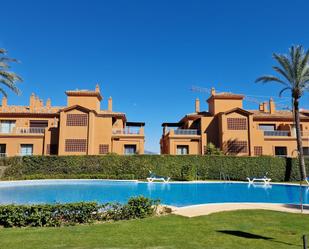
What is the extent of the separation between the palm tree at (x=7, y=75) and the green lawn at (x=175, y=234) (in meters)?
15.4

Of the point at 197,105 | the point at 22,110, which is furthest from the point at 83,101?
the point at 197,105

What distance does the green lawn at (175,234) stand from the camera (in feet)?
19.6

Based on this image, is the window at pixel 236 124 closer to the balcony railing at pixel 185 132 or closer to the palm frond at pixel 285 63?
the balcony railing at pixel 185 132

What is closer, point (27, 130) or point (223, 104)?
point (27, 130)

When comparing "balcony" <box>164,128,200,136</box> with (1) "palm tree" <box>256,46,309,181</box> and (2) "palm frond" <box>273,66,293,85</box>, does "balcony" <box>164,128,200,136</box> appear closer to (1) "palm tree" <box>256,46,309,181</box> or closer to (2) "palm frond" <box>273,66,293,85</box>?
(1) "palm tree" <box>256,46,309,181</box>

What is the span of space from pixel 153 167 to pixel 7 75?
1556 centimetres

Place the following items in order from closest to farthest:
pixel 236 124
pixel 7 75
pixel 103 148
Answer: pixel 7 75 → pixel 103 148 → pixel 236 124

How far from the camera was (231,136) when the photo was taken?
3494 cm

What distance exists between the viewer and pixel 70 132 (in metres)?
33.5

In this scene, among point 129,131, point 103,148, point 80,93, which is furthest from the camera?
point 80,93

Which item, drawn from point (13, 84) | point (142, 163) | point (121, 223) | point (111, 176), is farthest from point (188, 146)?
point (121, 223)

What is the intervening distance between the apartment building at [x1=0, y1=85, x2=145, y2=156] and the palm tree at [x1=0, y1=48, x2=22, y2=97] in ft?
43.0

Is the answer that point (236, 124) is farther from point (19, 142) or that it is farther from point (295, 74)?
point (19, 142)

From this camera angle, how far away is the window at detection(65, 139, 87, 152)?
33.4 m
